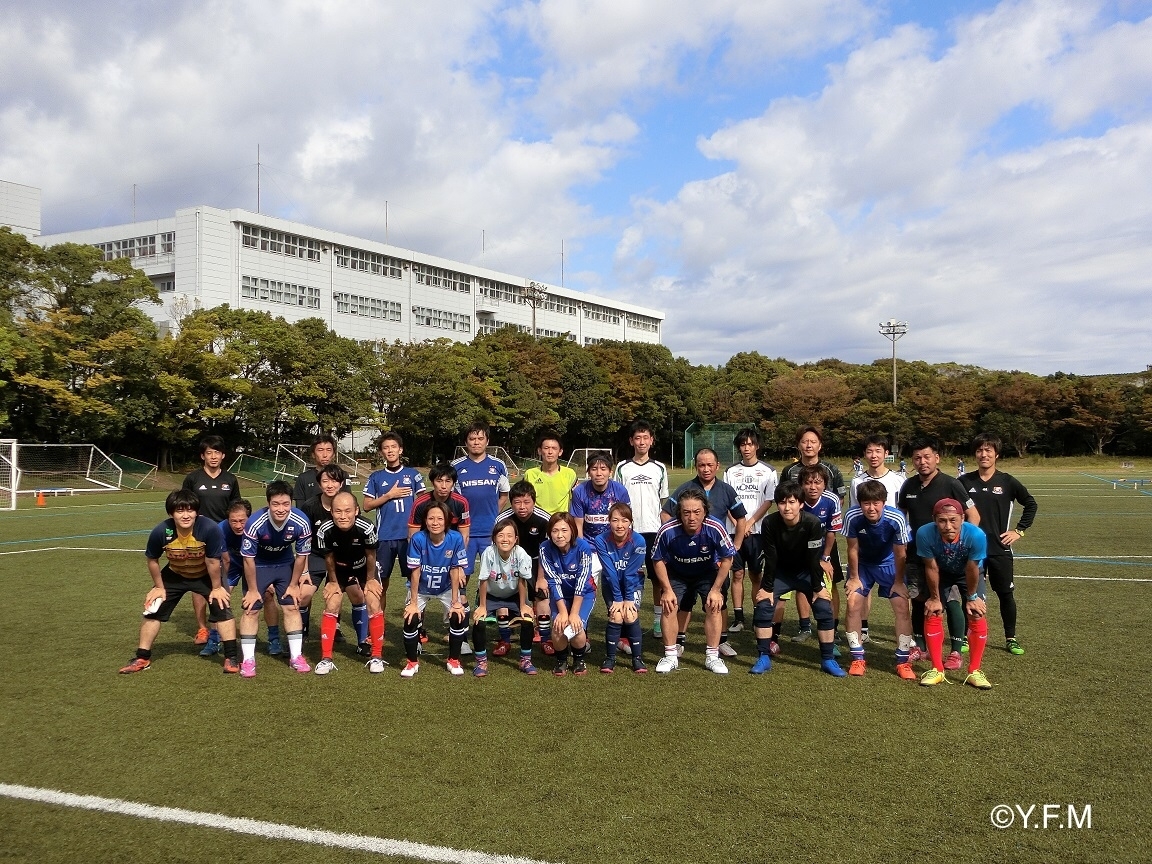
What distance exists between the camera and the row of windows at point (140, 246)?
4191 cm

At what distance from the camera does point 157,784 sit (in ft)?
13.0

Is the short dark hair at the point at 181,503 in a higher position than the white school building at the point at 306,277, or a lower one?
lower

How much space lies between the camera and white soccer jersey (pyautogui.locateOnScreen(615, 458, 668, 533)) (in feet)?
23.0

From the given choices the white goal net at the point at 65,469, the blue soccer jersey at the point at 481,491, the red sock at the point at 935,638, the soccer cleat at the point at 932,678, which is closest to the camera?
the soccer cleat at the point at 932,678

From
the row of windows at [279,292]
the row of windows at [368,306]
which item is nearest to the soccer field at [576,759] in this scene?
the row of windows at [279,292]

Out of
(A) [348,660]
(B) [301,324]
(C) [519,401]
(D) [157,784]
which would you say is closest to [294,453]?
(B) [301,324]

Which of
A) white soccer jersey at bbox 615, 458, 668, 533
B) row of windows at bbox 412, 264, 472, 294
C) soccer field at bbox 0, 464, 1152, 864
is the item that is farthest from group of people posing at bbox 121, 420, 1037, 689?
row of windows at bbox 412, 264, 472, 294

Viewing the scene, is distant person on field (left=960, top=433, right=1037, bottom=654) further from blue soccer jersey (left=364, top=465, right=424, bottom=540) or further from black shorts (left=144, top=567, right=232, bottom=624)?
black shorts (left=144, top=567, right=232, bottom=624)

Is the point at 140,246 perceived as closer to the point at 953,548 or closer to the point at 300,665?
the point at 300,665

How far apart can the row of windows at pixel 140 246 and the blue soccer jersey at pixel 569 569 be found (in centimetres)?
4250

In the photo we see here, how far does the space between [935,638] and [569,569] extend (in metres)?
2.78

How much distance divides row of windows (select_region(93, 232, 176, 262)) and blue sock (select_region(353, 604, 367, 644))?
4134 centimetres

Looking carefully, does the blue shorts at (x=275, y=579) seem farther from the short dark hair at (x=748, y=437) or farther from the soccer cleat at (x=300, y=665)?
the short dark hair at (x=748, y=437)

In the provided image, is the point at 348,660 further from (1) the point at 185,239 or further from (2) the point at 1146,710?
(1) the point at 185,239
